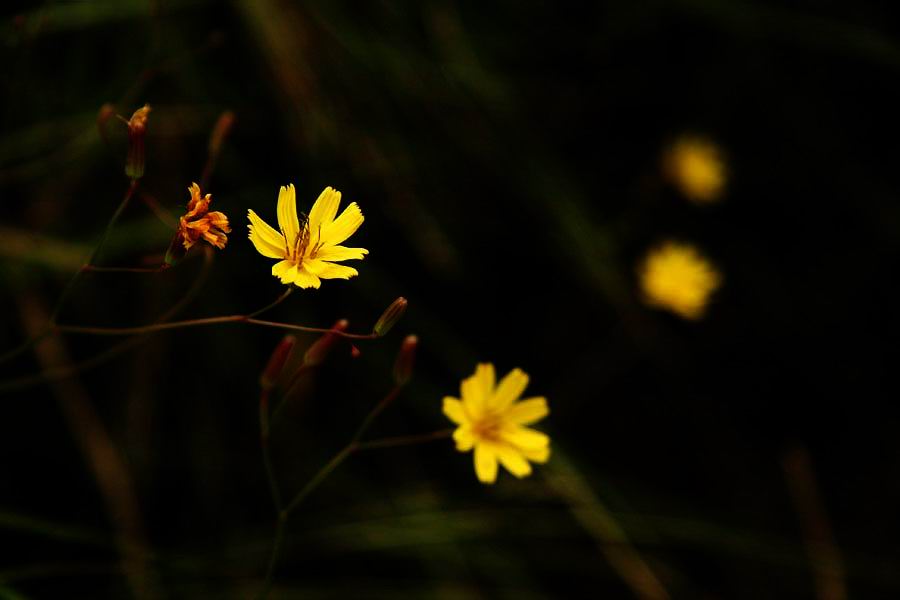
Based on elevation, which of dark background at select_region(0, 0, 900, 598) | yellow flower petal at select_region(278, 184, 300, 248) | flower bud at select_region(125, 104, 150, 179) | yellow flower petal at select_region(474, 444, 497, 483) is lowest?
yellow flower petal at select_region(474, 444, 497, 483)

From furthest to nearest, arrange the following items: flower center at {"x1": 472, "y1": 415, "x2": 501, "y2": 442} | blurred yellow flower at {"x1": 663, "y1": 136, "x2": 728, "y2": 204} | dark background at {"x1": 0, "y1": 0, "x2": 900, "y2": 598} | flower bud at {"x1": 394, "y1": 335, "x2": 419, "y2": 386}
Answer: blurred yellow flower at {"x1": 663, "y1": 136, "x2": 728, "y2": 204} < dark background at {"x1": 0, "y1": 0, "x2": 900, "y2": 598} < flower center at {"x1": 472, "y1": 415, "x2": 501, "y2": 442} < flower bud at {"x1": 394, "y1": 335, "x2": 419, "y2": 386}

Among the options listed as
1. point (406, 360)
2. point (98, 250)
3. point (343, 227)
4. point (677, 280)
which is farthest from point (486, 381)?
point (677, 280)

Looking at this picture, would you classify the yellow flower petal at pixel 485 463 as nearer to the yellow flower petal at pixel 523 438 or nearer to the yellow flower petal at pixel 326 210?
the yellow flower petal at pixel 523 438

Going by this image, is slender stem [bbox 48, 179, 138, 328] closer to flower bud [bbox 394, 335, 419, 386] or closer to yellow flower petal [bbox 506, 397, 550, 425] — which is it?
flower bud [bbox 394, 335, 419, 386]

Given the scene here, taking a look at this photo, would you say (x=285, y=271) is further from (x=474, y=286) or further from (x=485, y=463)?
(x=474, y=286)

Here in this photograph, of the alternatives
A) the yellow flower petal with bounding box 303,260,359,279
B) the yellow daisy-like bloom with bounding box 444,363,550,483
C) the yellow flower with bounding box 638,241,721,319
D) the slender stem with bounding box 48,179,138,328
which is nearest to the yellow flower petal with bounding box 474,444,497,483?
the yellow daisy-like bloom with bounding box 444,363,550,483

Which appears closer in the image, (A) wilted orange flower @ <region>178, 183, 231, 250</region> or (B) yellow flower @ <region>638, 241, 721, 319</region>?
(A) wilted orange flower @ <region>178, 183, 231, 250</region>
